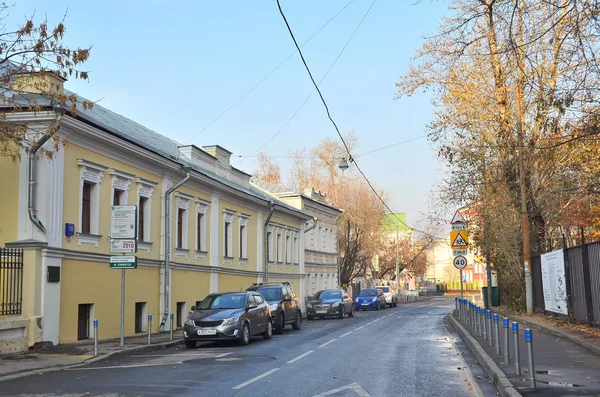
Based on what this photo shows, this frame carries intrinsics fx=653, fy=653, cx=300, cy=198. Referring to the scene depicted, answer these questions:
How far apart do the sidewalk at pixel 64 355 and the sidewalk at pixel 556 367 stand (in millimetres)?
8432

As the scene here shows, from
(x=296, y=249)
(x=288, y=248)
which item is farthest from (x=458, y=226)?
(x=296, y=249)

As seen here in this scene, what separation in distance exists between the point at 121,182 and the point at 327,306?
617 inches

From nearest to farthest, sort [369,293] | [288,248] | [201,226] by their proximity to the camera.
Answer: [201,226], [288,248], [369,293]

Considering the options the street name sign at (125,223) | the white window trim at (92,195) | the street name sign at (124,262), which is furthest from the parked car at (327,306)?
the street name sign at (125,223)

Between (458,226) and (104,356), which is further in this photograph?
(458,226)

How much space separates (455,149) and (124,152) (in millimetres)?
12715

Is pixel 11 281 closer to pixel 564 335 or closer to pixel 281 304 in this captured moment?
pixel 281 304

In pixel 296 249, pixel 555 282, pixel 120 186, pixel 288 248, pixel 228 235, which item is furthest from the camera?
pixel 296 249

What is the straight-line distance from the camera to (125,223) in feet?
56.1

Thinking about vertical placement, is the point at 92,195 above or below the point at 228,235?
above

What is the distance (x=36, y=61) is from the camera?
12.9 metres

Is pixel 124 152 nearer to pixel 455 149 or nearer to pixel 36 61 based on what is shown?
pixel 36 61

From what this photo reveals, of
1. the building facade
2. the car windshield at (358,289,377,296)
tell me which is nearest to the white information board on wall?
the building facade

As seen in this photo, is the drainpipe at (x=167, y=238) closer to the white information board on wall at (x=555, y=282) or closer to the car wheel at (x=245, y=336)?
the car wheel at (x=245, y=336)
